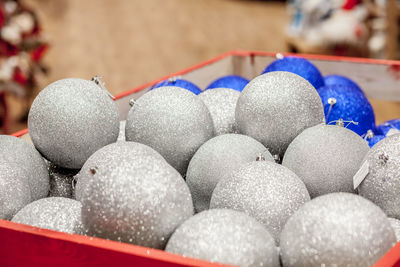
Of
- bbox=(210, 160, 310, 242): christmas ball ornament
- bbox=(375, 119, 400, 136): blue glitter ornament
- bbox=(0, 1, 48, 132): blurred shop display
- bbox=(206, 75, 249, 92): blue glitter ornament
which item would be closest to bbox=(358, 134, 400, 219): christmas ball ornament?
bbox=(210, 160, 310, 242): christmas ball ornament

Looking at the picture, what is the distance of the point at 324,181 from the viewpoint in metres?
1.18

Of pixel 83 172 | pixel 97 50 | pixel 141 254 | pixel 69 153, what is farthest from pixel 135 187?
pixel 97 50

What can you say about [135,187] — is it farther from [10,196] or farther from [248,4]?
[248,4]

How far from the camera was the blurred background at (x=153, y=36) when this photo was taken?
3564 millimetres

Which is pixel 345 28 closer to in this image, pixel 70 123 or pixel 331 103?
pixel 331 103

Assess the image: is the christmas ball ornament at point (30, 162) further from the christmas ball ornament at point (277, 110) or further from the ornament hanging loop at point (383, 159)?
the ornament hanging loop at point (383, 159)

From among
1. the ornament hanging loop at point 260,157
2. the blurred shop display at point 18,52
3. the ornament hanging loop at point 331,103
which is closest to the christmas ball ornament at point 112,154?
the ornament hanging loop at point 260,157

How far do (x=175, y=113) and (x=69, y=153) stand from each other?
0.28 m

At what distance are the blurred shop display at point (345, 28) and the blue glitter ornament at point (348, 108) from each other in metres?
2.31

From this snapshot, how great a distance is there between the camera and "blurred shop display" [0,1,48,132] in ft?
11.1

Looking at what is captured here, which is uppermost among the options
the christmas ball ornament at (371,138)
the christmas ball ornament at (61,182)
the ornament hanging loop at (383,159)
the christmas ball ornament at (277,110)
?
the christmas ball ornament at (277,110)

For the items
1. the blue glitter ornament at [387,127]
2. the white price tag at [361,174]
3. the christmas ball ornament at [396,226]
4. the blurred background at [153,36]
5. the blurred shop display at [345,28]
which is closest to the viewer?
the christmas ball ornament at [396,226]

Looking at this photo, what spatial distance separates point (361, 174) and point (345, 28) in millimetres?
2894

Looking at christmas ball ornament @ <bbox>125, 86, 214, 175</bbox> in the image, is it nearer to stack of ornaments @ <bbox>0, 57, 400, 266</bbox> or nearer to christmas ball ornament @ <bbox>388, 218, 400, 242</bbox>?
stack of ornaments @ <bbox>0, 57, 400, 266</bbox>
